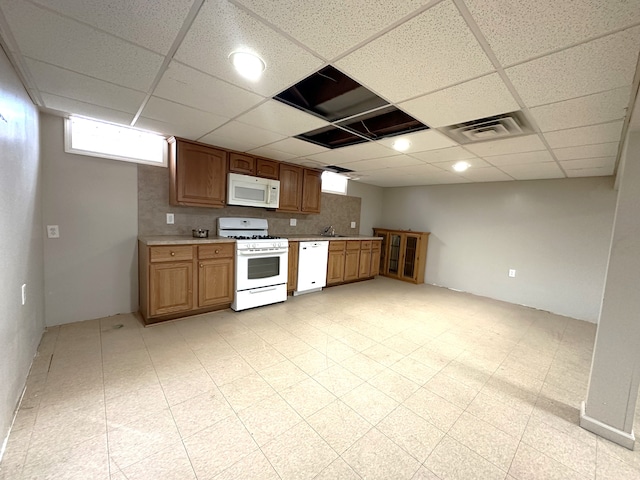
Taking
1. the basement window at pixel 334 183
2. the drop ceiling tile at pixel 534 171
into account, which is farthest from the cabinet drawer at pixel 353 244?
the drop ceiling tile at pixel 534 171

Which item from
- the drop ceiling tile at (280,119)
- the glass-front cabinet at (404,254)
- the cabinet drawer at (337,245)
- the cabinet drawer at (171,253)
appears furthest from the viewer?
the glass-front cabinet at (404,254)

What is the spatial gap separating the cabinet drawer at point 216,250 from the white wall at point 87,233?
0.86 metres

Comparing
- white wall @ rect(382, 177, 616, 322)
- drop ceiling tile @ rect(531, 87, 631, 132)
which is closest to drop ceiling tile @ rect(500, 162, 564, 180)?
white wall @ rect(382, 177, 616, 322)

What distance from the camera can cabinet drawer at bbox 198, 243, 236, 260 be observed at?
313 cm

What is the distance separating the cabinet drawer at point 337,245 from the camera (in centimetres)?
464

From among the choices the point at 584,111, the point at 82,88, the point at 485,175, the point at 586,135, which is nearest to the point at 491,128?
the point at 584,111

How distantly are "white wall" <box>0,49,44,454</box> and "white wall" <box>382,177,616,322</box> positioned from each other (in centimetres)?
580

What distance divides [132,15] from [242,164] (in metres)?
2.49

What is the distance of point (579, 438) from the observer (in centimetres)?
164

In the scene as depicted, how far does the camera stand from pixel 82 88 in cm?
194

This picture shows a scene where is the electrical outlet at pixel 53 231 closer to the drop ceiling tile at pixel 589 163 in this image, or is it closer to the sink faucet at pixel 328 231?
the sink faucet at pixel 328 231

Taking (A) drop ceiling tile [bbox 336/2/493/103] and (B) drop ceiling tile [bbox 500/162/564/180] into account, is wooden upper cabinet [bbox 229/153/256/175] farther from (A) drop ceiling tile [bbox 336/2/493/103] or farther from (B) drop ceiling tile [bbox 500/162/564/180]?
(B) drop ceiling tile [bbox 500/162/564/180]

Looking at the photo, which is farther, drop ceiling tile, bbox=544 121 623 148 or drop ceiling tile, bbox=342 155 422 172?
drop ceiling tile, bbox=342 155 422 172

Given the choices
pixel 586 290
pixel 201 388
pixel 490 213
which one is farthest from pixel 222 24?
pixel 586 290
